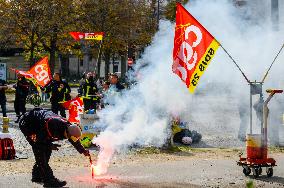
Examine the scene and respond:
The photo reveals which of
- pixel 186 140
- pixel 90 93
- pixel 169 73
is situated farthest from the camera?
pixel 90 93

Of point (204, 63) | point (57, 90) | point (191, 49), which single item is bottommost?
point (57, 90)

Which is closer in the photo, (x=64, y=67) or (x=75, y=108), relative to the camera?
(x=75, y=108)

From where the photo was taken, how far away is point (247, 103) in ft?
48.6

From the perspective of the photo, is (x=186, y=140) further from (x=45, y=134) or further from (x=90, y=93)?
(x=45, y=134)

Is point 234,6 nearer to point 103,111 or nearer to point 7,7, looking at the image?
point 103,111

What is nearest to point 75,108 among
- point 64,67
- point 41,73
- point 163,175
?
point 163,175

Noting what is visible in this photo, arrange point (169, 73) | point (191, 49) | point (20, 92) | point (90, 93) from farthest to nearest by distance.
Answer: point (20, 92)
point (90, 93)
point (169, 73)
point (191, 49)

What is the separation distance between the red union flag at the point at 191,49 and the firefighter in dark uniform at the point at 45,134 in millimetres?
2916

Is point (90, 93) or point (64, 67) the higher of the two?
point (64, 67)

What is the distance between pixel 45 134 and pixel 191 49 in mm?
3387

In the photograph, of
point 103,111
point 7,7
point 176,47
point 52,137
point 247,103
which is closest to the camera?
point 52,137

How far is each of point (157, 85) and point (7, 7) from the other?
21981 millimetres

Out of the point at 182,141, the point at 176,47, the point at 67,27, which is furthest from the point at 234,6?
the point at 67,27

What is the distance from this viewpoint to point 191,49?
9.91 m
